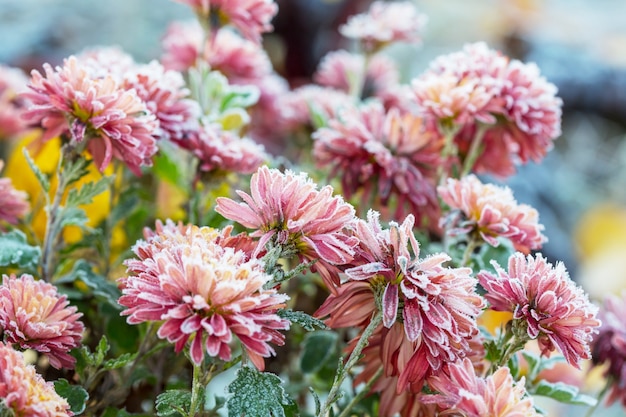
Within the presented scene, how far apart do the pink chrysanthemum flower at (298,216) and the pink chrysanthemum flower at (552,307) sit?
10 cm

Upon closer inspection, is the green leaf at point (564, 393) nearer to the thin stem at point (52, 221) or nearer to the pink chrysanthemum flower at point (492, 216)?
the pink chrysanthemum flower at point (492, 216)

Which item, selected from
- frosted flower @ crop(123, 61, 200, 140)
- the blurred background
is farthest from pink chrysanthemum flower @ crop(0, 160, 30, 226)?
the blurred background

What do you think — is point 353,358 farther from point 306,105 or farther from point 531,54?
point 531,54

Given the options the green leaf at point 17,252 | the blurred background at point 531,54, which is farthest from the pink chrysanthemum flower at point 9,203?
the blurred background at point 531,54

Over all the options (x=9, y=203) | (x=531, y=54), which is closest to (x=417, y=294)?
(x=9, y=203)

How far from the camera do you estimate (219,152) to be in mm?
496

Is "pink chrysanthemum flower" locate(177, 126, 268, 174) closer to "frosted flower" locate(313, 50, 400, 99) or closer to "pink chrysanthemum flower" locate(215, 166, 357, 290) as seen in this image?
"pink chrysanthemum flower" locate(215, 166, 357, 290)

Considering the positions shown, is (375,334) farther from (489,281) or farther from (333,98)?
(333,98)

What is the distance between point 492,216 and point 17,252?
1.01 ft

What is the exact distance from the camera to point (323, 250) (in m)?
0.34

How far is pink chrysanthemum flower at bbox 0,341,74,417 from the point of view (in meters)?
0.32

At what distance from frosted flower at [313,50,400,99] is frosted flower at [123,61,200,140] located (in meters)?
0.31

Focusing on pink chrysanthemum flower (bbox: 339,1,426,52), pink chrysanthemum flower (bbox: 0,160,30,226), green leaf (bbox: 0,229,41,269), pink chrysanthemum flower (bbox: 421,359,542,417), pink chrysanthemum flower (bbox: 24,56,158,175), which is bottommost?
green leaf (bbox: 0,229,41,269)

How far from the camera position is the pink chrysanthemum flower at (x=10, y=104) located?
25.0 inches
